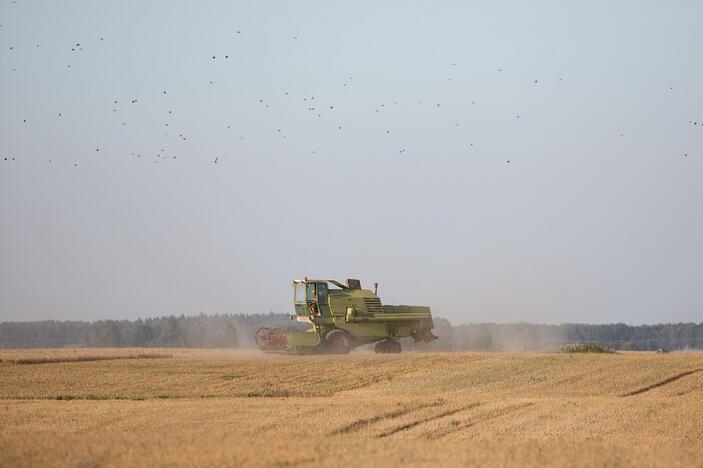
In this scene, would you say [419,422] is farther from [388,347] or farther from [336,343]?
[388,347]

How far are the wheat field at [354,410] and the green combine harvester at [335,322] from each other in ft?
6.76

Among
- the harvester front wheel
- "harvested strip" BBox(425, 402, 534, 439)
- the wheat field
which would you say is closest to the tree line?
the harvester front wheel

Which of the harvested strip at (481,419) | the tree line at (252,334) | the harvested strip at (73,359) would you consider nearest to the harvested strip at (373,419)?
the harvested strip at (481,419)

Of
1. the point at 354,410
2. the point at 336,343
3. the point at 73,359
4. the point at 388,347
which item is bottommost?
the point at 354,410

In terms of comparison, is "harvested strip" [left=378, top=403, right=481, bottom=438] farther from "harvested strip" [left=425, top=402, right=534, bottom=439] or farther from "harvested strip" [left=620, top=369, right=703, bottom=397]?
"harvested strip" [left=620, top=369, right=703, bottom=397]

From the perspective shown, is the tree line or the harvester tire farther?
the tree line

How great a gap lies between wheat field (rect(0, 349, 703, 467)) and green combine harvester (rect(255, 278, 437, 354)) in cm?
206

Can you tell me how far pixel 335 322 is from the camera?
46.0m

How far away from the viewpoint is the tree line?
209 ft

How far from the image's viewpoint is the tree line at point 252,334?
63.6 meters

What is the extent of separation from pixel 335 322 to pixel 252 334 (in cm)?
3049

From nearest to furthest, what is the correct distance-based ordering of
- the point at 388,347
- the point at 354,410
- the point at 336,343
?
the point at 354,410, the point at 336,343, the point at 388,347

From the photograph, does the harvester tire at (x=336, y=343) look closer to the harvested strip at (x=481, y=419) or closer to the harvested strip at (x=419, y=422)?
the harvested strip at (x=419, y=422)

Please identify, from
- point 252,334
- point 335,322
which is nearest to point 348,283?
point 335,322
